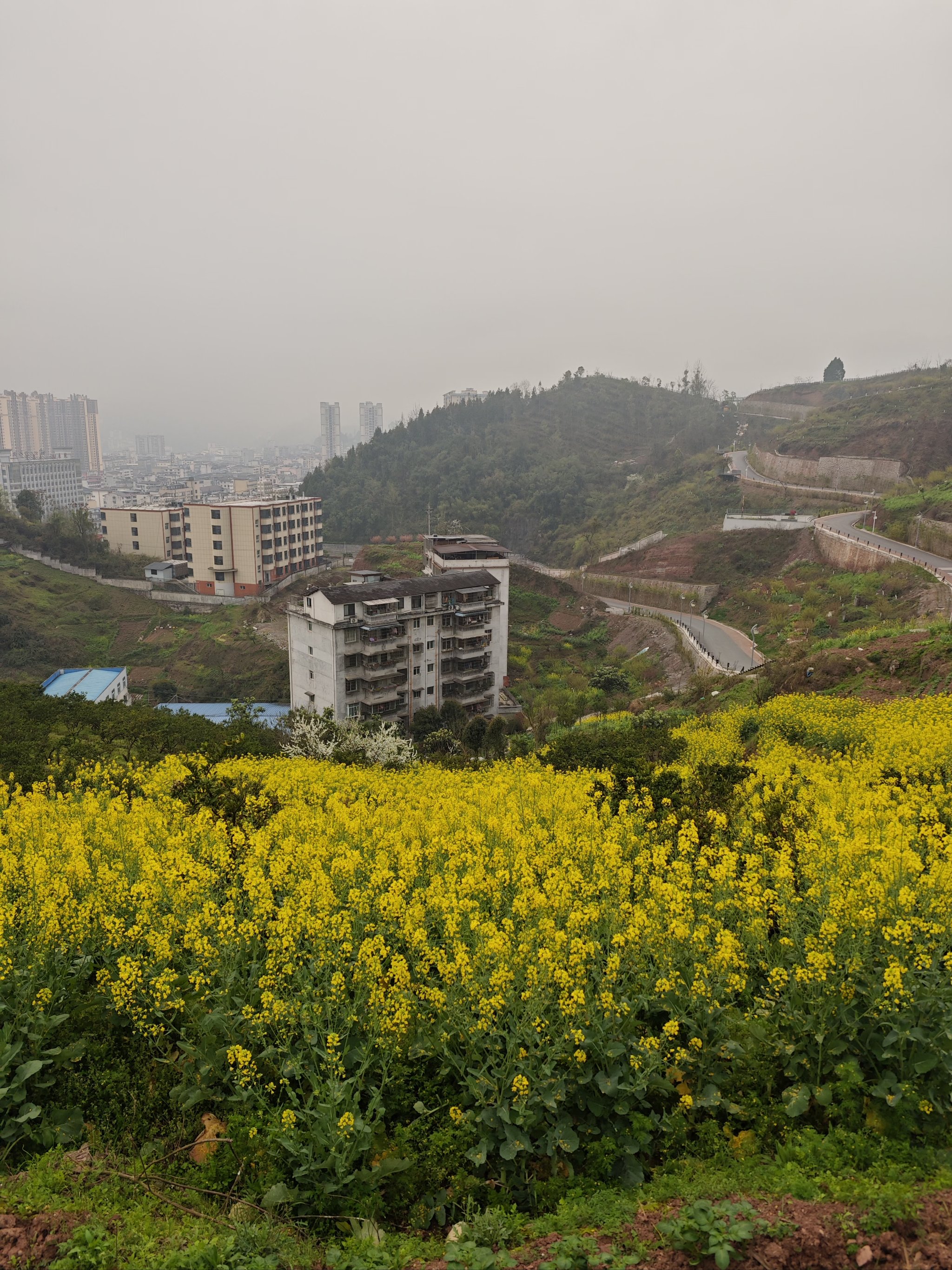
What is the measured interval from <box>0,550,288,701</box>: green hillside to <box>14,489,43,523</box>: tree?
15437 millimetres

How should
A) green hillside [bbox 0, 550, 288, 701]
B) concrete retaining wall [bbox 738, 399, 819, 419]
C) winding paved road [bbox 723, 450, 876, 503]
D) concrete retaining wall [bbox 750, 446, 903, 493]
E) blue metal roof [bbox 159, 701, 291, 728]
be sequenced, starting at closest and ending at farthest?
blue metal roof [bbox 159, 701, 291, 728]
green hillside [bbox 0, 550, 288, 701]
winding paved road [bbox 723, 450, 876, 503]
concrete retaining wall [bbox 750, 446, 903, 493]
concrete retaining wall [bbox 738, 399, 819, 419]

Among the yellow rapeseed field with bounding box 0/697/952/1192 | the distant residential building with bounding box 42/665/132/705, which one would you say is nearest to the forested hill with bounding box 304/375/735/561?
the distant residential building with bounding box 42/665/132/705

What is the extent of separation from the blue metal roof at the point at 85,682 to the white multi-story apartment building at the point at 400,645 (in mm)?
9202

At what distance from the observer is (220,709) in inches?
1640

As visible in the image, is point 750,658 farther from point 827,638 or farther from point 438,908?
point 438,908

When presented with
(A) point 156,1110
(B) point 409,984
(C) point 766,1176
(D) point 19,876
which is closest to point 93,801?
(D) point 19,876

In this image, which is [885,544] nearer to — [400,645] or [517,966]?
[400,645]

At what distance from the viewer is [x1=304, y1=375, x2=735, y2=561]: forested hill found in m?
98.6

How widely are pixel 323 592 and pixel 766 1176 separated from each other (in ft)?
106

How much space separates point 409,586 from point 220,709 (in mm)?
12496

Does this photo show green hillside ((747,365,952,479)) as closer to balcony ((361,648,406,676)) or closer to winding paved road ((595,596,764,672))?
winding paved road ((595,596,764,672))

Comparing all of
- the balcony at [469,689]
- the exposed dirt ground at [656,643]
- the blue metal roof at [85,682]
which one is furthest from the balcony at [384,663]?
the exposed dirt ground at [656,643]

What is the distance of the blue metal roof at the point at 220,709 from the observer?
38719 millimetres

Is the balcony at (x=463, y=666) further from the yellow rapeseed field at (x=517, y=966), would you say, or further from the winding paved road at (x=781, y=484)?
the winding paved road at (x=781, y=484)
